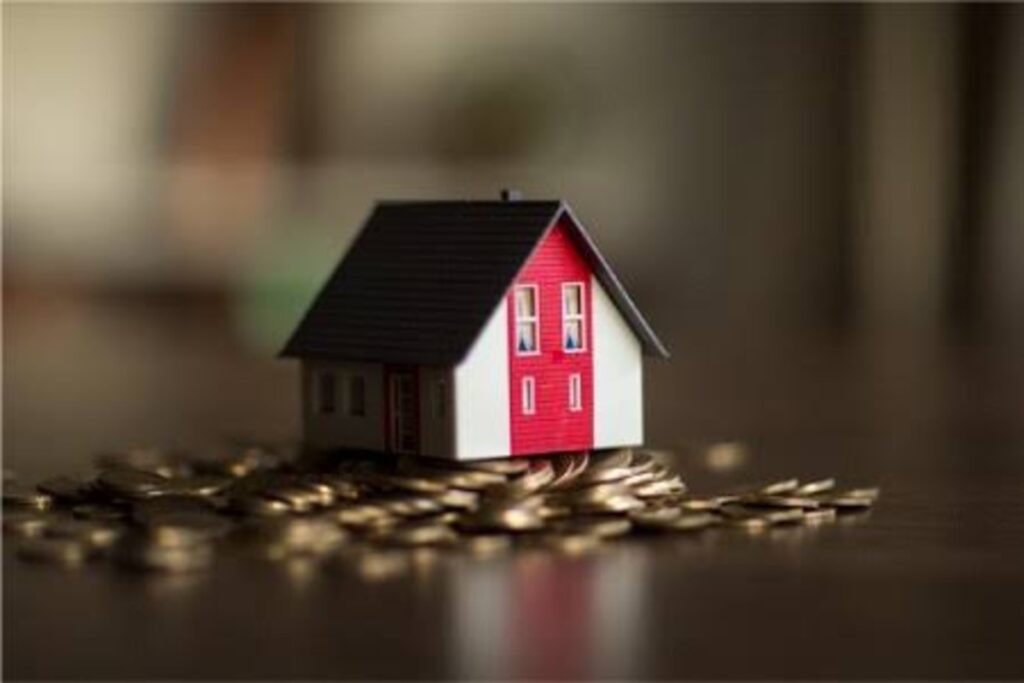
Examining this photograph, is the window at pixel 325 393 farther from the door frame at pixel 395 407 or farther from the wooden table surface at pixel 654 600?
the wooden table surface at pixel 654 600

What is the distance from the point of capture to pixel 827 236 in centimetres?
907

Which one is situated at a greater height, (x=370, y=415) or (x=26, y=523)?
(x=370, y=415)

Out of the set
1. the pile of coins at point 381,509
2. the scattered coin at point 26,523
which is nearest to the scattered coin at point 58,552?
the pile of coins at point 381,509

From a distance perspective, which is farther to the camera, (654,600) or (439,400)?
(439,400)

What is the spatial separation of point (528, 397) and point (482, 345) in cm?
10

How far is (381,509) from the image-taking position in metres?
2.43

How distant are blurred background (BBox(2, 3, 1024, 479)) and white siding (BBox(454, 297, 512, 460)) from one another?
5.81m

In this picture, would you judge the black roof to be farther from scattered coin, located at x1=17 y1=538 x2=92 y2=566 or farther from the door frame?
scattered coin, located at x1=17 y1=538 x2=92 y2=566

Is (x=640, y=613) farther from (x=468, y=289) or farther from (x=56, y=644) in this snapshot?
(x=468, y=289)

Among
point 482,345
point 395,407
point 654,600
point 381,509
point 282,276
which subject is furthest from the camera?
point 282,276

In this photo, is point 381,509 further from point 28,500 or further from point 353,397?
point 28,500

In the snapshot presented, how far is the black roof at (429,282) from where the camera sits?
102 inches

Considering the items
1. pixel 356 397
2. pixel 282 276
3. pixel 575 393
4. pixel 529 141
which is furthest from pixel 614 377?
pixel 529 141

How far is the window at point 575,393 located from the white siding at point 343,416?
234 mm
